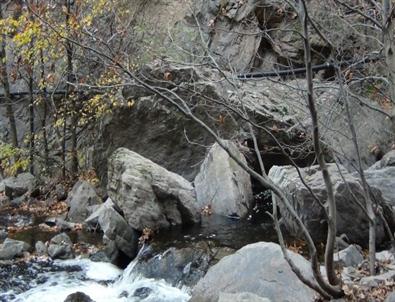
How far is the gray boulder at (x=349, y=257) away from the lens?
21.2ft

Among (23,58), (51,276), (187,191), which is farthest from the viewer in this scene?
(23,58)

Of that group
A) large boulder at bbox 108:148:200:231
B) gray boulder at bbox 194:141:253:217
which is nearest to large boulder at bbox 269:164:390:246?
gray boulder at bbox 194:141:253:217

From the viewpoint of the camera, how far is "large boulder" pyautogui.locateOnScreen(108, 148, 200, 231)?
8.97 metres

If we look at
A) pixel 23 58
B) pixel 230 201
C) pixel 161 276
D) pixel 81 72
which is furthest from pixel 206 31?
pixel 161 276

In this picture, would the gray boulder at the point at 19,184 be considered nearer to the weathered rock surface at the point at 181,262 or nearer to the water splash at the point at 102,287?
the water splash at the point at 102,287

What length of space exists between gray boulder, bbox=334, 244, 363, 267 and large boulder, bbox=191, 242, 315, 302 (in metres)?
1.00

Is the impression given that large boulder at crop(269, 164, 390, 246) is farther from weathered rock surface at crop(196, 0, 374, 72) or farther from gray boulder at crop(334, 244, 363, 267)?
weathered rock surface at crop(196, 0, 374, 72)

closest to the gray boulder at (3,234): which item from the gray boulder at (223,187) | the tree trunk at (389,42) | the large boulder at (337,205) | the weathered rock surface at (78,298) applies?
the gray boulder at (223,187)

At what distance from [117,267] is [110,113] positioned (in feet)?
16.5

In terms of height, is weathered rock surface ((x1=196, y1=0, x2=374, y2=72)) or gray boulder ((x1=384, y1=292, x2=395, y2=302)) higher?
weathered rock surface ((x1=196, y1=0, x2=374, y2=72))

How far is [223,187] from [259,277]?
463cm

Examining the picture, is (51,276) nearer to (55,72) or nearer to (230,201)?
(230,201)

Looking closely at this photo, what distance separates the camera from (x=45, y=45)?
13383mm

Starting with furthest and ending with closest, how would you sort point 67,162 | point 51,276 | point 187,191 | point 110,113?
point 67,162 < point 110,113 < point 187,191 < point 51,276
